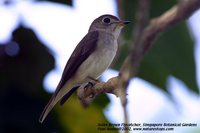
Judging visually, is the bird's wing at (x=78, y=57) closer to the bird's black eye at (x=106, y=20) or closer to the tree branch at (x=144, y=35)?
the bird's black eye at (x=106, y=20)

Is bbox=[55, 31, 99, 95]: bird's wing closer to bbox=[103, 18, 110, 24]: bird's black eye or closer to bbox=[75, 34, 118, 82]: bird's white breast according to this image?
bbox=[75, 34, 118, 82]: bird's white breast

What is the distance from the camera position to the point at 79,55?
368 centimetres

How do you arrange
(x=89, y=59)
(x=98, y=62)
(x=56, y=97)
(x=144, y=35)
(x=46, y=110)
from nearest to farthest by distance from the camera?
1. (x=144, y=35)
2. (x=46, y=110)
3. (x=56, y=97)
4. (x=98, y=62)
5. (x=89, y=59)

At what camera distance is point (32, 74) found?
272 cm

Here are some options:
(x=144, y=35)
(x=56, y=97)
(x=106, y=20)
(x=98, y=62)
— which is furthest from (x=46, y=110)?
(x=106, y=20)

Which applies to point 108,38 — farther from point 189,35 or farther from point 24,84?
point 189,35

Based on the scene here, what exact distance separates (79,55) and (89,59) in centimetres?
10

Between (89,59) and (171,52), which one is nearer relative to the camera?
(171,52)

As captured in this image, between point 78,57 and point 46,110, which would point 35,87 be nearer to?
point 46,110

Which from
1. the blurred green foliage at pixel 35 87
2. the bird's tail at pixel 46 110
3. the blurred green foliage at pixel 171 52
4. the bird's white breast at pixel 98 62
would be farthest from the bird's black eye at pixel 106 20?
the blurred green foliage at pixel 171 52

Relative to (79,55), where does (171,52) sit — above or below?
below

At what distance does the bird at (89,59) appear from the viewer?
10.6 ft

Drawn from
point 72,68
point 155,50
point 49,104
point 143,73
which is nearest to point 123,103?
point 155,50

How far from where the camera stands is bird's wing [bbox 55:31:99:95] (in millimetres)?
3335
